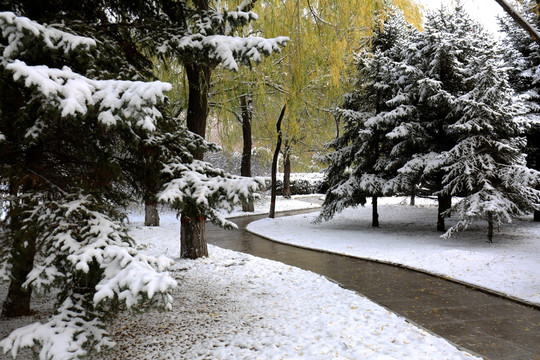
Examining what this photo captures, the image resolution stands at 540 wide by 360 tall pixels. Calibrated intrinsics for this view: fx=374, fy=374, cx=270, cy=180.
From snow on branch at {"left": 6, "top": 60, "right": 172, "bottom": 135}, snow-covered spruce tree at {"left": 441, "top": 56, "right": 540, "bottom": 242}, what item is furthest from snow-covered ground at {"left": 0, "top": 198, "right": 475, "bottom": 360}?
snow-covered spruce tree at {"left": 441, "top": 56, "right": 540, "bottom": 242}

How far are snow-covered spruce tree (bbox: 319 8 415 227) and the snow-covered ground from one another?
615 centimetres

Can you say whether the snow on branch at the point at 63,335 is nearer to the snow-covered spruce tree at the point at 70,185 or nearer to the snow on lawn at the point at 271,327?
the snow-covered spruce tree at the point at 70,185

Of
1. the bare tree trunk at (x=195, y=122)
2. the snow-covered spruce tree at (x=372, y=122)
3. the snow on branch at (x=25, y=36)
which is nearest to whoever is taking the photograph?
the snow on branch at (x=25, y=36)

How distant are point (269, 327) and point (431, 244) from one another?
7.02 m

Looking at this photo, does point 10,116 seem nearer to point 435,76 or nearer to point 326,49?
point 326,49

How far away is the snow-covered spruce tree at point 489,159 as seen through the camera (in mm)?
9188

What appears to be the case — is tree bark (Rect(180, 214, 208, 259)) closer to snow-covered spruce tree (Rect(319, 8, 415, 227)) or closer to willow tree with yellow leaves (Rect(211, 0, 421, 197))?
willow tree with yellow leaves (Rect(211, 0, 421, 197))

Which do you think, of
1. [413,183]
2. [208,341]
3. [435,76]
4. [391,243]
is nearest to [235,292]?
[208,341]

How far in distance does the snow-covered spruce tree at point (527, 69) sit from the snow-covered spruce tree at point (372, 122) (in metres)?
3.91

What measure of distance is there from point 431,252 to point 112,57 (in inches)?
321

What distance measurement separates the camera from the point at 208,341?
4195 millimetres

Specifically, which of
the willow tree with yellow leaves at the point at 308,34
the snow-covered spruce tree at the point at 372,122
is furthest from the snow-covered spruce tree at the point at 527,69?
the willow tree with yellow leaves at the point at 308,34

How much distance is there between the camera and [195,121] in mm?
8078

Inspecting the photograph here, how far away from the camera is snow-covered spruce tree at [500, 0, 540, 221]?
12.9 metres
